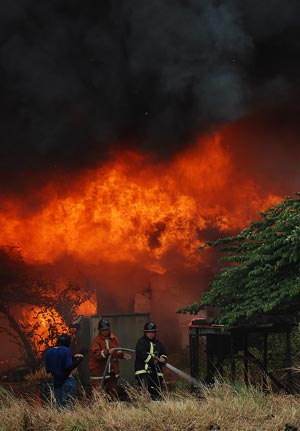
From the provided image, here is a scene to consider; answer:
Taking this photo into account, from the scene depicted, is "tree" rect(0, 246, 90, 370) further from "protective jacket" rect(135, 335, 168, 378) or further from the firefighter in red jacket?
"protective jacket" rect(135, 335, 168, 378)

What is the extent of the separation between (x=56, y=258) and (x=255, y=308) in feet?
42.5

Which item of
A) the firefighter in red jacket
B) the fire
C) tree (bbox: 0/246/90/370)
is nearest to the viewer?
Answer: the firefighter in red jacket

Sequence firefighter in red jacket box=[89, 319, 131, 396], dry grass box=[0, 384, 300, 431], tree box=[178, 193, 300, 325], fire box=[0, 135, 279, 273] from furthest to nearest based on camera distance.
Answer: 1. fire box=[0, 135, 279, 273]
2. firefighter in red jacket box=[89, 319, 131, 396]
3. tree box=[178, 193, 300, 325]
4. dry grass box=[0, 384, 300, 431]

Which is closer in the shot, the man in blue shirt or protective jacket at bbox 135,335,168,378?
the man in blue shirt

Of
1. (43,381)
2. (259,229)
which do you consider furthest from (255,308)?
(43,381)

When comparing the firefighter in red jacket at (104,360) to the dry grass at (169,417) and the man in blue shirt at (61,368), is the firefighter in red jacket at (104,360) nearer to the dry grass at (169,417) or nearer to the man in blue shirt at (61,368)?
the man in blue shirt at (61,368)

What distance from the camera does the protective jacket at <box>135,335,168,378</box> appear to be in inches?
411

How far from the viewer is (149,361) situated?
10.5 m

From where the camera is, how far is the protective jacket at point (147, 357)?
1043cm

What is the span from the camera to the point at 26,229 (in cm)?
2127

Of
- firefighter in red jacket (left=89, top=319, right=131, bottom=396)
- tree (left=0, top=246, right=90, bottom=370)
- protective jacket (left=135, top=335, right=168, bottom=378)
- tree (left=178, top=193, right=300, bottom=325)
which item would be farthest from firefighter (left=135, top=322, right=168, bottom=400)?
tree (left=0, top=246, right=90, bottom=370)

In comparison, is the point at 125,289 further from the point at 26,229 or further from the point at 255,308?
the point at 255,308

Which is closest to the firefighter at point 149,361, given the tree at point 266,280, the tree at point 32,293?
the tree at point 266,280

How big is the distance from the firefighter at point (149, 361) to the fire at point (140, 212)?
412 inches
